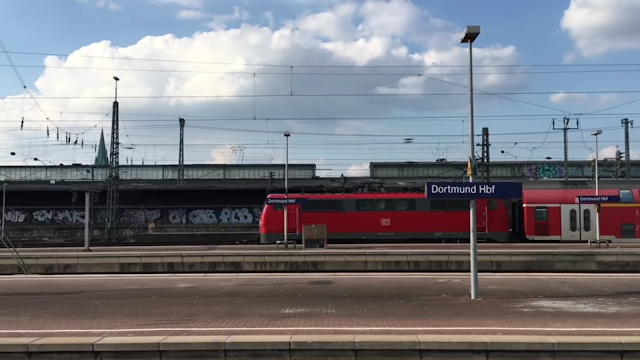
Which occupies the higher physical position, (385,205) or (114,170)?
(114,170)

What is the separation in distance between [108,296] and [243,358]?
7783 mm

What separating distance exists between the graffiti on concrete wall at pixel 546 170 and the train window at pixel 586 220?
137 ft

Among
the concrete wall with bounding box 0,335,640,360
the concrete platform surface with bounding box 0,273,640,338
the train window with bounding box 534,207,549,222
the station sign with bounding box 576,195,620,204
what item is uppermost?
the station sign with bounding box 576,195,620,204

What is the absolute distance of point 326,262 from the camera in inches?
685

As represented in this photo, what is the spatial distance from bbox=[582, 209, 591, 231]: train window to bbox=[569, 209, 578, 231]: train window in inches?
15.6

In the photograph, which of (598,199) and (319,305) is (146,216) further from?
(319,305)

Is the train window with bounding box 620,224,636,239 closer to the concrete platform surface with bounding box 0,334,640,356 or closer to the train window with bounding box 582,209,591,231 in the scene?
the train window with bounding box 582,209,591,231

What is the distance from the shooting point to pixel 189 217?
57.2 m

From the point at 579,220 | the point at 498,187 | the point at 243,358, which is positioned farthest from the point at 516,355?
the point at 579,220

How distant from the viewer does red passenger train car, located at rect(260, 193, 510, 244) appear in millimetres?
31391

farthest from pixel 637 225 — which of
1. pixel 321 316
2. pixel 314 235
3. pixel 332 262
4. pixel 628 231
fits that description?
pixel 321 316

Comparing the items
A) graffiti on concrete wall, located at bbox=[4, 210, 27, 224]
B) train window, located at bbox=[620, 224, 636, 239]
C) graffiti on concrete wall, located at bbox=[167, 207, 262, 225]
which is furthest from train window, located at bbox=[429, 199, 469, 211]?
graffiti on concrete wall, located at bbox=[4, 210, 27, 224]

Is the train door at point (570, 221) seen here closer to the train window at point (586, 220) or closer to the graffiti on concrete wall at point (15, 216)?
the train window at point (586, 220)

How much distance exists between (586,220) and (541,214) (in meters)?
2.57
